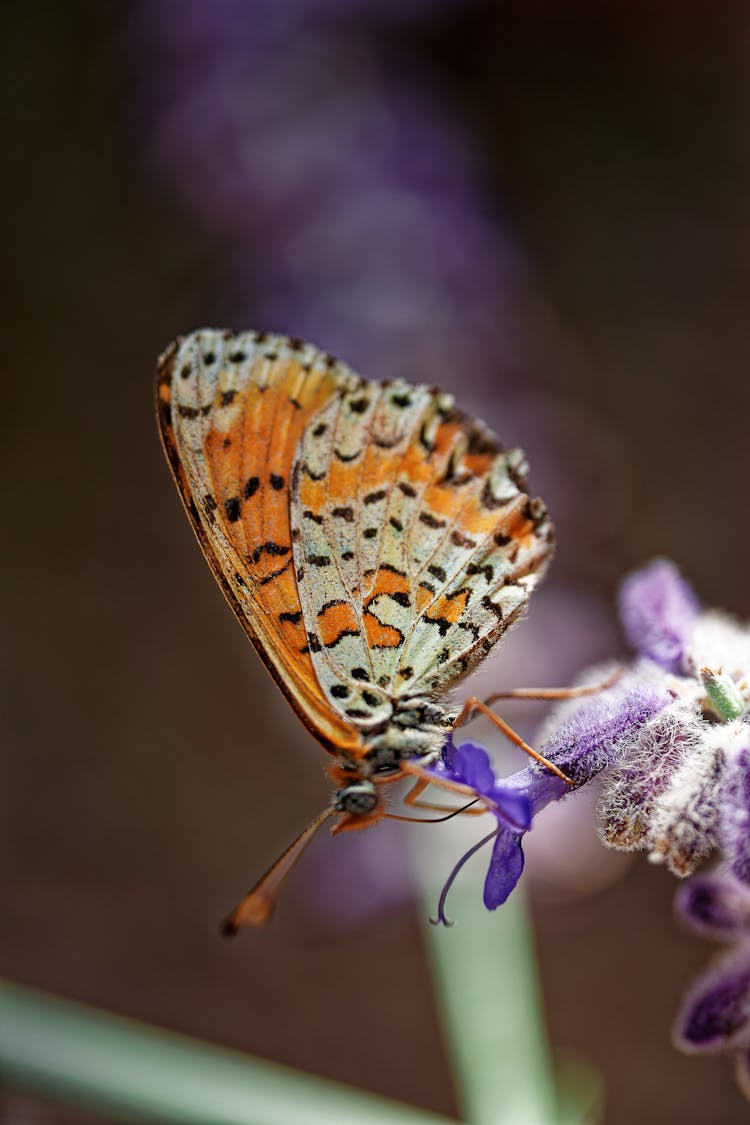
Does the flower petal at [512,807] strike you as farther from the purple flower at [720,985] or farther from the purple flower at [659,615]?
the purple flower at [659,615]

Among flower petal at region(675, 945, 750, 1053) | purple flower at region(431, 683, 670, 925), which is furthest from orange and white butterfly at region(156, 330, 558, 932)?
flower petal at region(675, 945, 750, 1053)

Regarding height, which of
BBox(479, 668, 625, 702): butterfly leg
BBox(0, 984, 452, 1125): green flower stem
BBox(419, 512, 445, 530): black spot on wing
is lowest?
BBox(0, 984, 452, 1125): green flower stem

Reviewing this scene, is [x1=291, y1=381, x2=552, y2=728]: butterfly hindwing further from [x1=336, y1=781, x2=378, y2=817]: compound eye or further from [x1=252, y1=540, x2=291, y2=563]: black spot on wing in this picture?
[x1=336, y1=781, x2=378, y2=817]: compound eye

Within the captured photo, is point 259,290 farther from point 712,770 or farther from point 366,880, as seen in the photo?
point 712,770

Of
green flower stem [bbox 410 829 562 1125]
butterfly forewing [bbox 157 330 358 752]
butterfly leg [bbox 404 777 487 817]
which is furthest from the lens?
green flower stem [bbox 410 829 562 1125]

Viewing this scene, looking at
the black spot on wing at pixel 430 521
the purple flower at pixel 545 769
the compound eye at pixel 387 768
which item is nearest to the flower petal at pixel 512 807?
the purple flower at pixel 545 769

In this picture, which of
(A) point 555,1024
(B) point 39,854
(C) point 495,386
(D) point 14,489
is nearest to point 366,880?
(A) point 555,1024
